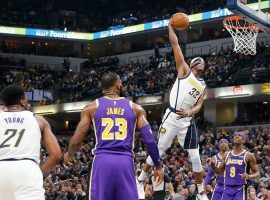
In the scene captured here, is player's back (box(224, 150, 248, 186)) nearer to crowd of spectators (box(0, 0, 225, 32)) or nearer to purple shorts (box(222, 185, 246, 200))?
purple shorts (box(222, 185, 246, 200))

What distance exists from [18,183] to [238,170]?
5.58m

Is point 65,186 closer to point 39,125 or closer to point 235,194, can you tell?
point 235,194

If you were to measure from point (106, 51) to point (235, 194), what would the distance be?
38.7 metres

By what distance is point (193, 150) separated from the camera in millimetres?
10039

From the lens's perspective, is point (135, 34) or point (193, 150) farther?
point (135, 34)

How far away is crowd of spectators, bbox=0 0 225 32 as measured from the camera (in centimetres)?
4606

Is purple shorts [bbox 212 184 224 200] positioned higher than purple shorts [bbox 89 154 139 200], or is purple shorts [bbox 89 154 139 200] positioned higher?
purple shorts [bbox 89 154 139 200]

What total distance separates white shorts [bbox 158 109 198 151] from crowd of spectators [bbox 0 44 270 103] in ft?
64.0

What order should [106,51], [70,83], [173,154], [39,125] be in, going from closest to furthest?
1. [39,125]
2. [173,154]
3. [70,83]
4. [106,51]

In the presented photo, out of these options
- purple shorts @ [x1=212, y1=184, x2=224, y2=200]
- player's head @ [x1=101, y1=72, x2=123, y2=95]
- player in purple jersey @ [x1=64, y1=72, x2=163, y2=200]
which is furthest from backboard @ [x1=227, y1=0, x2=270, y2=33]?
player in purple jersey @ [x1=64, y1=72, x2=163, y2=200]

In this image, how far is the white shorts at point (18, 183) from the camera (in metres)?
5.73

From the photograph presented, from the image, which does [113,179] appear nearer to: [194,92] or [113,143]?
[113,143]

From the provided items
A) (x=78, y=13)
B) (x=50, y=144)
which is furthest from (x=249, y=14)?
(x=78, y=13)

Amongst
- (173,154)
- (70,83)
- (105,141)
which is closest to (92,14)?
(70,83)
